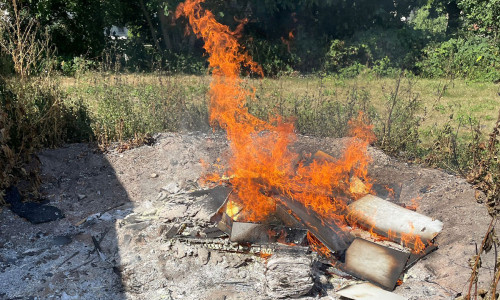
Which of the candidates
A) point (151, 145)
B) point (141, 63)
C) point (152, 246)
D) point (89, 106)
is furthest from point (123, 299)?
point (141, 63)

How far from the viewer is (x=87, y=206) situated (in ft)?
18.8

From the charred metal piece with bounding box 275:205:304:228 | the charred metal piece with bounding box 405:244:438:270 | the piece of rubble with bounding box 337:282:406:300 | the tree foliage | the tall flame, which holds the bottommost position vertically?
the piece of rubble with bounding box 337:282:406:300

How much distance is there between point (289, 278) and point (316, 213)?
112cm

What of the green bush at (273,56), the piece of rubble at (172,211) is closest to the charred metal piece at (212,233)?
the piece of rubble at (172,211)

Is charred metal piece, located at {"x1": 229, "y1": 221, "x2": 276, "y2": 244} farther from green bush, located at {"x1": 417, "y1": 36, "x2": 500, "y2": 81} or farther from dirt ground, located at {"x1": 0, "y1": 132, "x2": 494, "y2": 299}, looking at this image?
green bush, located at {"x1": 417, "y1": 36, "x2": 500, "y2": 81}

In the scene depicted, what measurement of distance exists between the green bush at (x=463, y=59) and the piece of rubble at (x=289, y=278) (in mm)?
11200

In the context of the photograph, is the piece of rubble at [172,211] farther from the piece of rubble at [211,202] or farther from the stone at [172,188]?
the stone at [172,188]

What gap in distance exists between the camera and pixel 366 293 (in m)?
3.85

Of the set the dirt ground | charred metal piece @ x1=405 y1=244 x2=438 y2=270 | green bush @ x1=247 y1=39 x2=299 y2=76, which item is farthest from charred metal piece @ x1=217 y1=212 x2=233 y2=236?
green bush @ x1=247 y1=39 x2=299 y2=76

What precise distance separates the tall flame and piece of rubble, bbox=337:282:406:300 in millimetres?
1042

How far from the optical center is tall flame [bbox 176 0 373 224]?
4.80 meters

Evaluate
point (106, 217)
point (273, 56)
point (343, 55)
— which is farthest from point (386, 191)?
point (343, 55)

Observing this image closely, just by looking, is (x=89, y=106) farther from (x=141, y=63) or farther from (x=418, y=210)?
(x=141, y=63)

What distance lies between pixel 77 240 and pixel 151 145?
7.97ft
